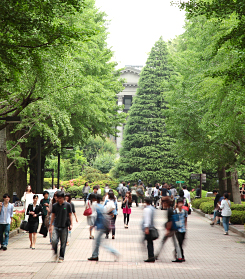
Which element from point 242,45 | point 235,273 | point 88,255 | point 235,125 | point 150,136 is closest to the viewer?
point 235,273

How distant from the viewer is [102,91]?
27281 mm

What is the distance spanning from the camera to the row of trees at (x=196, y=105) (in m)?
12.2

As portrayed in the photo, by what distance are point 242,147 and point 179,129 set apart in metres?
5.18

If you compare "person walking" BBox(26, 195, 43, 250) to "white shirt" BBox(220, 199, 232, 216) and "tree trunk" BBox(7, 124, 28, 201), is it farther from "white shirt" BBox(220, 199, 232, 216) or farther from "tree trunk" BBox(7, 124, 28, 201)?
"tree trunk" BBox(7, 124, 28, 201)

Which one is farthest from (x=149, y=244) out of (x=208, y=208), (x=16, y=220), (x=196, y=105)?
(x=208, y=208)

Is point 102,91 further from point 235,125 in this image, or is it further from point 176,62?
point 235,125

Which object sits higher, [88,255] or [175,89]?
[175,89]

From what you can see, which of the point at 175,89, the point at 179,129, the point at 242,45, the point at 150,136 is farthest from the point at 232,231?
the point at 150,136

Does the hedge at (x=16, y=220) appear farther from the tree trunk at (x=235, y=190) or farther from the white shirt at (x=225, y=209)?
the tree trunk at (x=235, y=190)

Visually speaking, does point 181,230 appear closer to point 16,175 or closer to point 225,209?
point 225,209

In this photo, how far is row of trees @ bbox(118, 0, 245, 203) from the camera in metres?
12.2

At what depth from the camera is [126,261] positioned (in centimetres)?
1134

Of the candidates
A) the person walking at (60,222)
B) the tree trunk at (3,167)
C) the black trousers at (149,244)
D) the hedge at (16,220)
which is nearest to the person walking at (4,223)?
the person walking at (60,222)

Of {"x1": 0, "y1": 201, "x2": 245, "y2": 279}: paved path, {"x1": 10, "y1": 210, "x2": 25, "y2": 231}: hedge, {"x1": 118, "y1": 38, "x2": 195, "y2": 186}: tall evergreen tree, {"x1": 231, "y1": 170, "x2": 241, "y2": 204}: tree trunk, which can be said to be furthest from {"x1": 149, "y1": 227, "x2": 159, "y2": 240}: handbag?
{"x1": 118, "y1": 38, "x2": 195, "y2": 186}: tall evergreen tree
